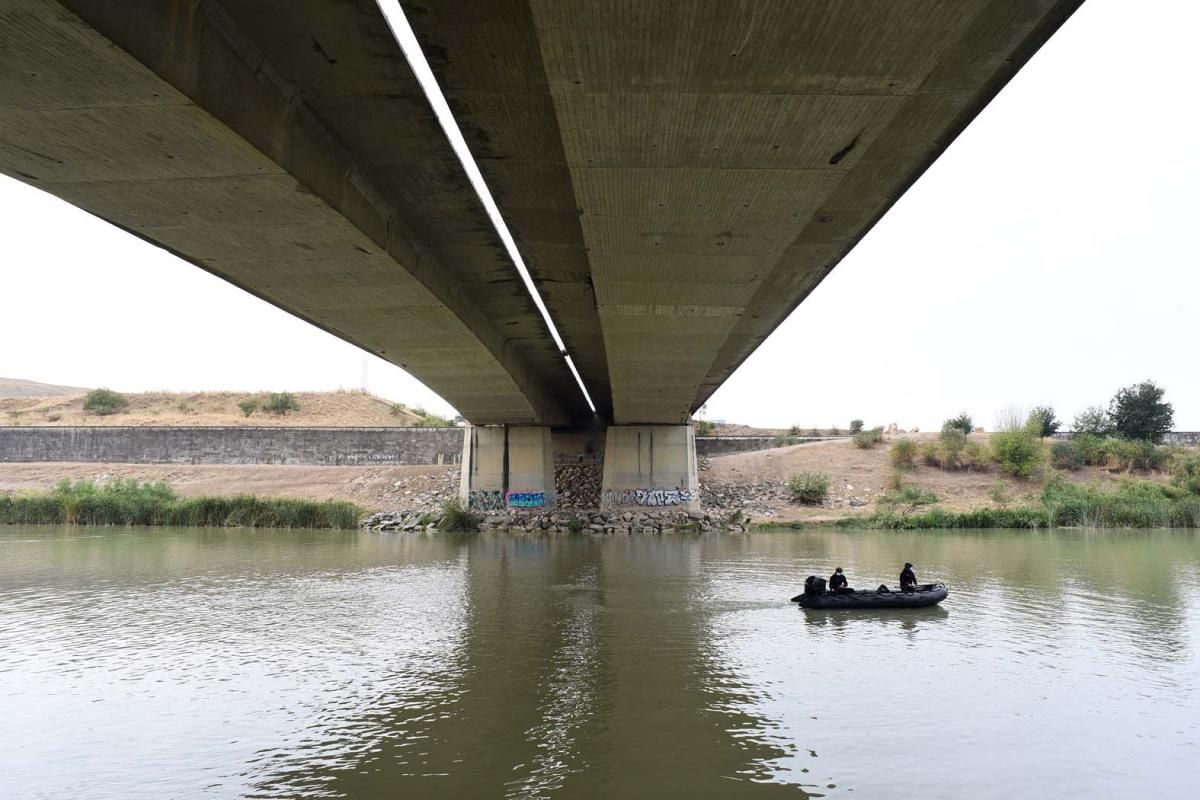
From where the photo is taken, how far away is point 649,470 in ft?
126

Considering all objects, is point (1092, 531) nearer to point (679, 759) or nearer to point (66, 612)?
point (679, 759)

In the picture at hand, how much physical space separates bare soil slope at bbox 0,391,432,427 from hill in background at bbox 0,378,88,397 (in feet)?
213

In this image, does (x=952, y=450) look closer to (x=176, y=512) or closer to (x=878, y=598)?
(x=878, y=598)

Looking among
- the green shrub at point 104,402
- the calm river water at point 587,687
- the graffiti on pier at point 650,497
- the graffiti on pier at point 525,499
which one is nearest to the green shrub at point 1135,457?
the graffiti on pier at point 650,497

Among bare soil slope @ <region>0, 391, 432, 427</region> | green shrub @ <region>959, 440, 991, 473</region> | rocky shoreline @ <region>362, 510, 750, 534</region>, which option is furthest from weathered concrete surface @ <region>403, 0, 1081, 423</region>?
bare soil slope @ <region>0, 391, 432, 427</region>

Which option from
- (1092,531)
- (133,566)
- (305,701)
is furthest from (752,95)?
(1092,531)

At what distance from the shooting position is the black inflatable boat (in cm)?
1543

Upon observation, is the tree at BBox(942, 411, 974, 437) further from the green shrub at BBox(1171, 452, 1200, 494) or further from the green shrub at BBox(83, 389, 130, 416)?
the green shrub at BBox(83, 389, 130, 416)

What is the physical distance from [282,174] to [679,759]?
7476mm

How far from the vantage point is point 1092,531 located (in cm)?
3428

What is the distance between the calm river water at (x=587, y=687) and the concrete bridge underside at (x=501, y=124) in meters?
5.93

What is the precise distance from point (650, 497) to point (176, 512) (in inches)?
864

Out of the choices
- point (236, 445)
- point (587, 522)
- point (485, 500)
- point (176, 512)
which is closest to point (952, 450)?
point (587, 522)

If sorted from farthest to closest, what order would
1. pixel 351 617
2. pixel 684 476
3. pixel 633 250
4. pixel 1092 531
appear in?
pixel 684 476
pixel 1092 531
pixel 351 617
pixel 633 250
